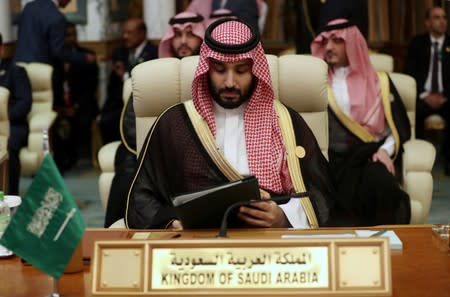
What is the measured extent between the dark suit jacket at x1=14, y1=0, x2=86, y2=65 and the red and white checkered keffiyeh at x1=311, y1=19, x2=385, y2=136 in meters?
3.39

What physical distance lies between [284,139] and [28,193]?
152 cm

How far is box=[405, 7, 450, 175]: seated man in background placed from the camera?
8008 mm

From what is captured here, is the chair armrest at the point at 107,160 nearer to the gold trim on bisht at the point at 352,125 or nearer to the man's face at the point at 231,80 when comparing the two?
the gold trim on bisht at the point at 352,125

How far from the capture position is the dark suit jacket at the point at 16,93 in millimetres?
6910

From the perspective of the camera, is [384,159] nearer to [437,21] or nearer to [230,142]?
[230,142]

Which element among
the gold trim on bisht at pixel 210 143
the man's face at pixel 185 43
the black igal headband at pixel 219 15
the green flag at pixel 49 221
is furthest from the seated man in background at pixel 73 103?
the green flag at pixel 49 221

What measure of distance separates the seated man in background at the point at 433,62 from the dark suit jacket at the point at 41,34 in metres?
3.11

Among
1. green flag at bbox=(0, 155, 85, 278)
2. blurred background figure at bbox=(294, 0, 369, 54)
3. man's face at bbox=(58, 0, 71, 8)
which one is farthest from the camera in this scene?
man's face at bbox=(58, 0, 71, 8)

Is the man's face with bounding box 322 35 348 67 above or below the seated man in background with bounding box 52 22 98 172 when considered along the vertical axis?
above

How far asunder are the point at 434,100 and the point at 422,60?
62 centimetres

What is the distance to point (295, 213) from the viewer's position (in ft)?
11.2

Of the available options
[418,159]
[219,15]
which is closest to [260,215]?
[418,159]

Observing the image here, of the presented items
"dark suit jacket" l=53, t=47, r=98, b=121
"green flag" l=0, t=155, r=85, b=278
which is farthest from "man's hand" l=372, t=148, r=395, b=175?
"dark suit jacket" l=53, t=47, r=98, b=121

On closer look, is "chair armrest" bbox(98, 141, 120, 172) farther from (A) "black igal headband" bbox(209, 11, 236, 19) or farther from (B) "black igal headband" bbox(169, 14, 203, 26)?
(A) "black igal headband" bbox(209, 11, 236, 19)
